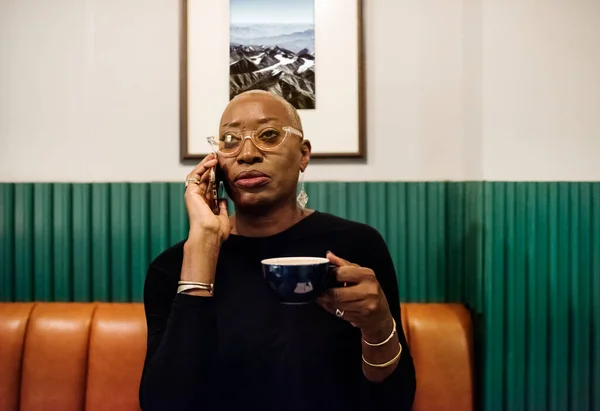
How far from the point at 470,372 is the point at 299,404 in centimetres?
73

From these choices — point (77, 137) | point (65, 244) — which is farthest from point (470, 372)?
point (77, 137)

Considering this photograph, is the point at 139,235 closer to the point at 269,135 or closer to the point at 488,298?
the point at 269,135

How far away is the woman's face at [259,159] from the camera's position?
1043 mm

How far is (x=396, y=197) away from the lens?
5.79 ft

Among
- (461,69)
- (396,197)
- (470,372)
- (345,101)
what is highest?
(461,69)

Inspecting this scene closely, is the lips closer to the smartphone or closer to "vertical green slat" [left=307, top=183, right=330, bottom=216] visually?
the smartphone

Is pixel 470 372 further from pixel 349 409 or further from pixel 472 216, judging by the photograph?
pixel 349 409

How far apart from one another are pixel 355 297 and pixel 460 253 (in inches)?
38.9

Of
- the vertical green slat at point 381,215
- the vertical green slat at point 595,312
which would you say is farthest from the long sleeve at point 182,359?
the vertical green slat at point 595,312

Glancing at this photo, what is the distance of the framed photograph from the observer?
1.81 m

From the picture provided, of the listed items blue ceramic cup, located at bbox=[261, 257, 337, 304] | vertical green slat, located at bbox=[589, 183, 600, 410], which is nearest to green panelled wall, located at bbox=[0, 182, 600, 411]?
vertical green slat, located at bbox=[589, 183, 600, 410]

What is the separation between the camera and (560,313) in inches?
60.1

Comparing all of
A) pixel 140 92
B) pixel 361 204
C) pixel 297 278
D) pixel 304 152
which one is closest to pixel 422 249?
pixel 361 204

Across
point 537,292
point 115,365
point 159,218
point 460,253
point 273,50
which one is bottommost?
point 115,365
